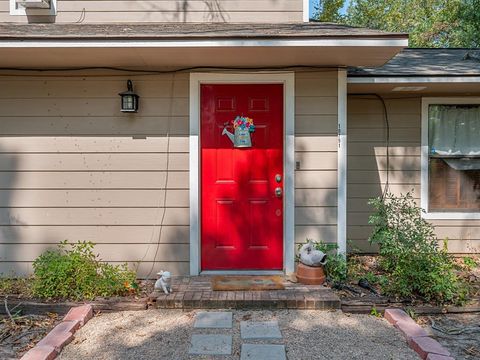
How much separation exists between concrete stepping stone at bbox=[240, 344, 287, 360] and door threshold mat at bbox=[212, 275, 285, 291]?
0.91 meters

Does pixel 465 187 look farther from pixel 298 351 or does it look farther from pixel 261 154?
pixel 298 351

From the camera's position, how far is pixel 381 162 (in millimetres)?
5234

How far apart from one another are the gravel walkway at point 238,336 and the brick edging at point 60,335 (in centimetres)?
5

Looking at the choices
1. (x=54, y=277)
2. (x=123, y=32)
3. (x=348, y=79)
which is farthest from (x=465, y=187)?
(x=54, y=277)

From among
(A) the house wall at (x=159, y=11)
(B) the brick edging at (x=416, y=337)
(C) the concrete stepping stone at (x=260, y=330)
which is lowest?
(C) the concrete stepping stone at (x=260, y=330)

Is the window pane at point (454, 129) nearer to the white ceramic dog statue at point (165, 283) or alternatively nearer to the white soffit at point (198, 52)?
the white soffit at point (198, 52)

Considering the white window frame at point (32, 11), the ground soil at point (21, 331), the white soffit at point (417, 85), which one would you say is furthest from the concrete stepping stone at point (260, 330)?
the white window frame at point (32, 11)

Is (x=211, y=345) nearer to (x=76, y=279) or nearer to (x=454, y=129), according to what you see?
(x=76, y=279)

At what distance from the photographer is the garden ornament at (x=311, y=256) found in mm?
3732

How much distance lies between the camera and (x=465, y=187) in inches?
204

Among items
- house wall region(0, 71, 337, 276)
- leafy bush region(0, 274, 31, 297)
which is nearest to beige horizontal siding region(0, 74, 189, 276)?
house wall region(0, 71, 337, 276)

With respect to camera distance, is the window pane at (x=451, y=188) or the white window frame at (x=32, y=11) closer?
the white window frame at (x=32, y=11)

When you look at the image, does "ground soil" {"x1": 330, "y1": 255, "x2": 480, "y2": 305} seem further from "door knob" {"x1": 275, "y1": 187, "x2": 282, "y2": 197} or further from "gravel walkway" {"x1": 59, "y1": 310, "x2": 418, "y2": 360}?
"door knob" {"x1": 275, "y1": 187, "x2": 282, "y2": 197}

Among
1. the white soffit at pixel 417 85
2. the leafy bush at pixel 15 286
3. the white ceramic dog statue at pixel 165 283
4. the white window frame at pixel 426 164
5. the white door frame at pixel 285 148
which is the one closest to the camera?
the white ceramic dog statue at pixel 165 283
